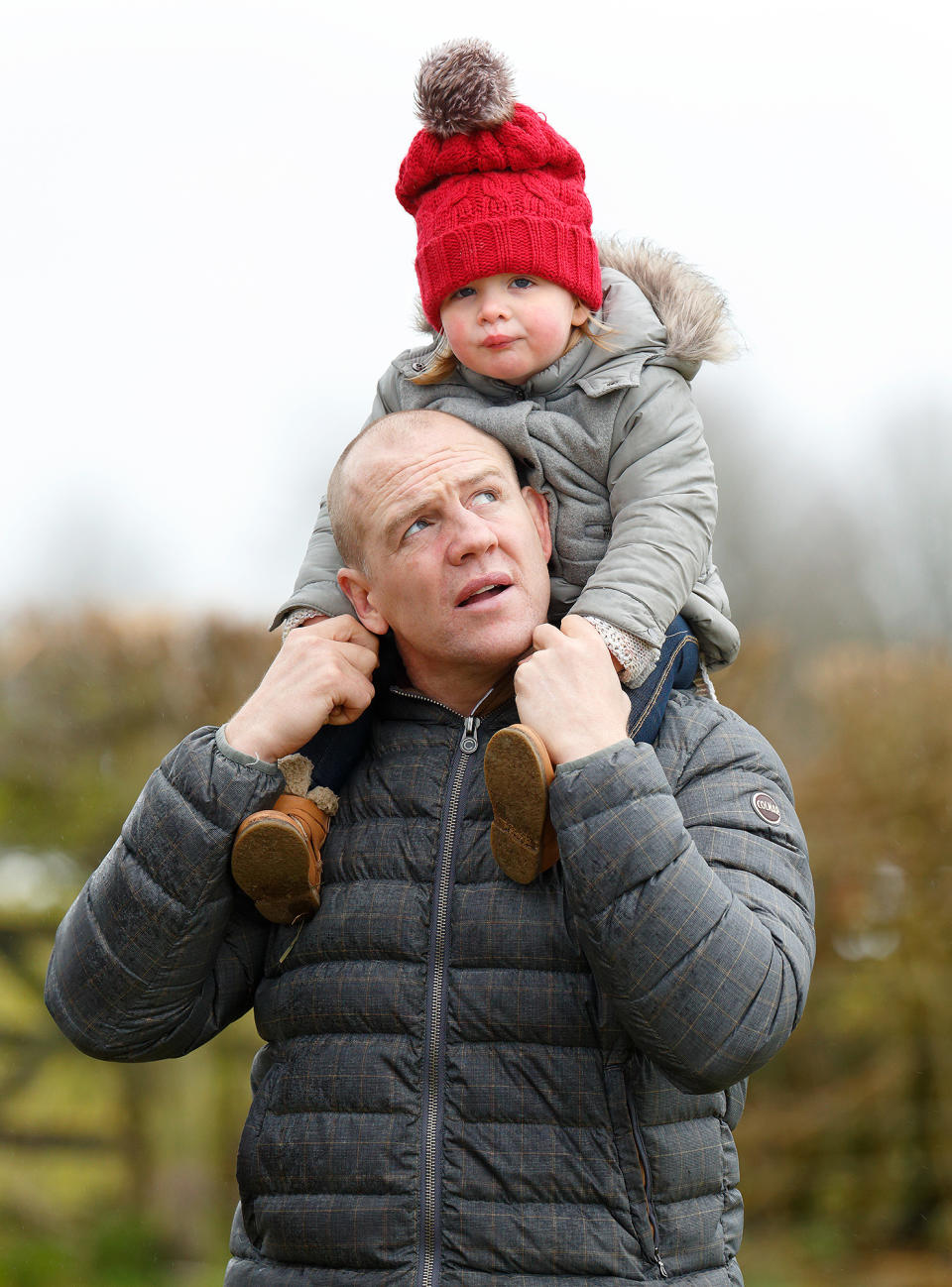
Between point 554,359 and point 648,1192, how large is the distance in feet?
3.94

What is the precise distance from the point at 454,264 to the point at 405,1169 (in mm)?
1296

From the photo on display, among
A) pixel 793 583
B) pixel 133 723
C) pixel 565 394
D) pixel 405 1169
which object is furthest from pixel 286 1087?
pixel 793 583

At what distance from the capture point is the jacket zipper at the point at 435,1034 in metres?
1.78

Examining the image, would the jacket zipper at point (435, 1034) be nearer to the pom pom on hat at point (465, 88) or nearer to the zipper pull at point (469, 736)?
the zipper pull at point (469, 736)

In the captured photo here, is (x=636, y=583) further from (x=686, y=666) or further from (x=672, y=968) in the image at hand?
(x=672, y=968)

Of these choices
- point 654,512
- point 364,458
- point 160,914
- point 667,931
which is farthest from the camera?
point 364,458

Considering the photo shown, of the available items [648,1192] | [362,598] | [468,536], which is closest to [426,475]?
[468,536]

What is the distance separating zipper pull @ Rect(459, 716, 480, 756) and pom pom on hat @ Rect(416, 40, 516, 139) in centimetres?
Result: 89

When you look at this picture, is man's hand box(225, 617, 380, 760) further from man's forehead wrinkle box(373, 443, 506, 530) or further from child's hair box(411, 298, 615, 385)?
child's hair box(411, 298, 615, 385)

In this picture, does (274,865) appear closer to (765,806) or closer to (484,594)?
(484,594)

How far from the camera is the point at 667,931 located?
1689 mm

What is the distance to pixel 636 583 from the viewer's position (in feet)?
6.51

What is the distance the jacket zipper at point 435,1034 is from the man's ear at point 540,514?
0.33m

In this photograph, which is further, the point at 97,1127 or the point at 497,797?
the point at 97,1127
